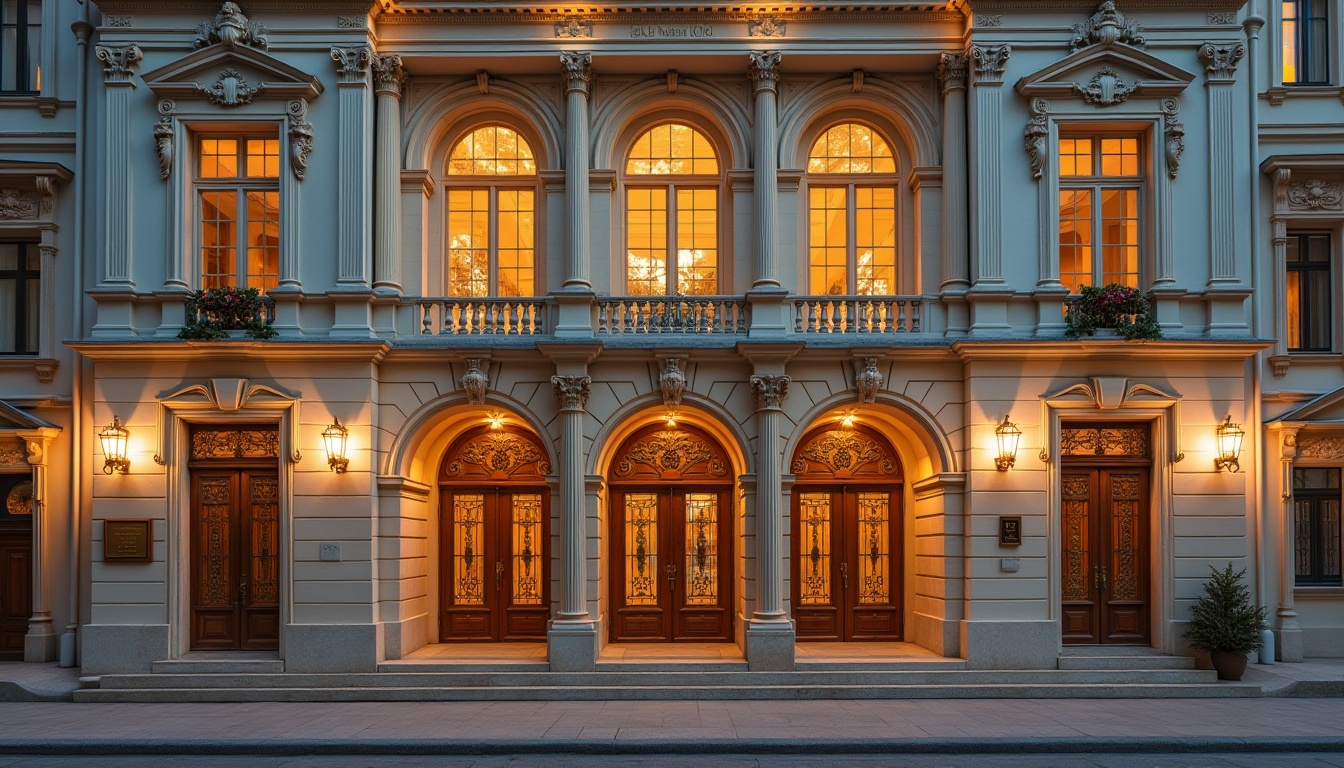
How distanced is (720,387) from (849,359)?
211 cm

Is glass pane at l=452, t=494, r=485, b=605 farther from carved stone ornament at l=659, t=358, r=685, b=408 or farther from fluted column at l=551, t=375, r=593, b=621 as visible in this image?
carved stone ornament at l=659, t=358, r=685, b=408

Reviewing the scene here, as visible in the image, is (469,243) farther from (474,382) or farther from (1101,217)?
(1101,217)

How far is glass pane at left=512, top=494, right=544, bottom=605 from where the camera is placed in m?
18.5

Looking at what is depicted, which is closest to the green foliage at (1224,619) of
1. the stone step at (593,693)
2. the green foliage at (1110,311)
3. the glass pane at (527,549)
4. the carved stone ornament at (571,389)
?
the stone step at (593,693)

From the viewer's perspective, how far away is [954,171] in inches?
681

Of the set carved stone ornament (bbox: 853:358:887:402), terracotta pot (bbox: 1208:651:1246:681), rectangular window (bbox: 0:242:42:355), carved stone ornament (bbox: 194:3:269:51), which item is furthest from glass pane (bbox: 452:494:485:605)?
terracotta pot (bbox: 1208:651:1246:681)

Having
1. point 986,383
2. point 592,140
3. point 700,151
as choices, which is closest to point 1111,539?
point 986,383

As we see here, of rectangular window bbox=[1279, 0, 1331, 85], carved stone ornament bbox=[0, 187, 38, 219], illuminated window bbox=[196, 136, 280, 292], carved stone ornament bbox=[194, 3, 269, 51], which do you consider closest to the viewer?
carved stone ornament bbox=[194, 3, 269, 51]

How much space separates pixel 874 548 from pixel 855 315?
13.9 ft

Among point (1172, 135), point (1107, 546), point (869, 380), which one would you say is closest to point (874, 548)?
point (869, 380)

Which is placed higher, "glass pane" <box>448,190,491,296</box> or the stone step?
"glass pane" <box>448,190,491,296</box>

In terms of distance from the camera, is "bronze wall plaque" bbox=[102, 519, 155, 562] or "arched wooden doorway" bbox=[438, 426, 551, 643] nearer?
"bronze wall plaque" bbox=[102, 519, 155, 562]

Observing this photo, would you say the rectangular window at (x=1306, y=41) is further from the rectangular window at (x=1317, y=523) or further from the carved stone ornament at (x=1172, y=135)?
the rectangular window at (x=1317, y=523)

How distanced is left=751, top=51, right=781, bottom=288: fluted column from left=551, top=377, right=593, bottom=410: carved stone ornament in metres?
3.18
